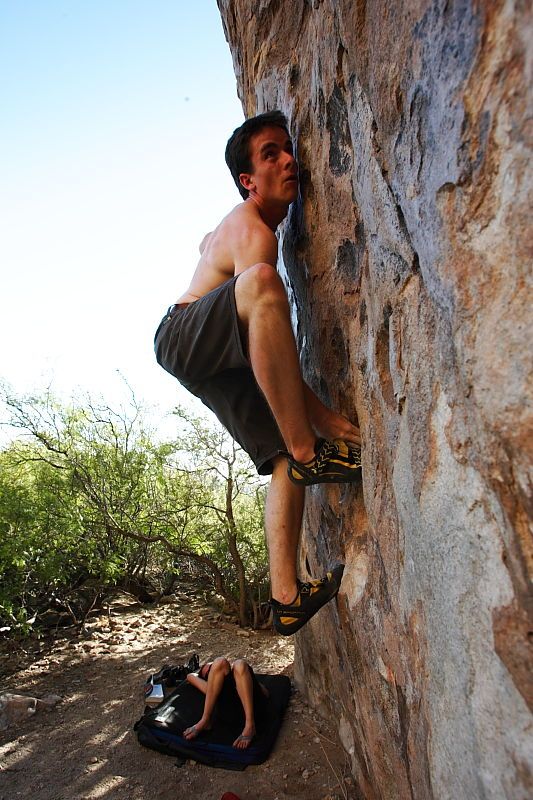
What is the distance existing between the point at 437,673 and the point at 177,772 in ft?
11.4

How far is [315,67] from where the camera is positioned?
2.80m

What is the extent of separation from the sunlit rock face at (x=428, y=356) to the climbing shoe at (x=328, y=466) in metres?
0.16

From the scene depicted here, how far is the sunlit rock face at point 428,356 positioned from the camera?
1121 millimetres

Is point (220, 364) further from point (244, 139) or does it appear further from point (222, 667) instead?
point (222, 667)

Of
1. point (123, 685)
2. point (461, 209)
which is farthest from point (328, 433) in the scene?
point (123, 685)

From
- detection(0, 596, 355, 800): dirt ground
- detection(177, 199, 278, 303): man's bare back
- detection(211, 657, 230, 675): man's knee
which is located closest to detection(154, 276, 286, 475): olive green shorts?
detection(177, 199, 278, 303): man's bare back

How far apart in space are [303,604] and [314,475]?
609mm

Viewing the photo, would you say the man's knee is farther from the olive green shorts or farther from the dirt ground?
the olive green shorts

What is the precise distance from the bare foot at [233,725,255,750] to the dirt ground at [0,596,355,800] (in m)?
0.21

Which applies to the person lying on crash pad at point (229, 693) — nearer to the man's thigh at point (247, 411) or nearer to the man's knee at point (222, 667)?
the man's knee at point (222, 667)

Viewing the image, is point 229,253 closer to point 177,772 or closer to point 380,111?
point 380,111

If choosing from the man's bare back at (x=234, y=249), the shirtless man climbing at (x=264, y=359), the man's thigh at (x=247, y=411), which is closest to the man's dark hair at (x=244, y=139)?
the shirtless man climbing at (x=264, y=359)

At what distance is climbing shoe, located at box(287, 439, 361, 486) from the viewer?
251 cm

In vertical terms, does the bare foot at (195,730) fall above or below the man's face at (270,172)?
below
